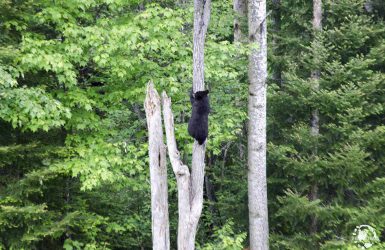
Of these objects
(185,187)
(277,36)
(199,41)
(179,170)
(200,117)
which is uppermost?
(277,36)

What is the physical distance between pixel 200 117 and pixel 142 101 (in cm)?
298

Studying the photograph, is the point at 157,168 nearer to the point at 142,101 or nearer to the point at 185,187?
the point at 185,187

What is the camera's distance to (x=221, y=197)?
9.64 meters

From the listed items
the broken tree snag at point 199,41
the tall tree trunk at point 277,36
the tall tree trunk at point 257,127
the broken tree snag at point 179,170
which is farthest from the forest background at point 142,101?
the broken tree snag at point 199,41

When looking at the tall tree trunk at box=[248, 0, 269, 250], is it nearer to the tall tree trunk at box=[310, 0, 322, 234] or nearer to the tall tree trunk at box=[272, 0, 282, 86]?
the tall tree trunk at box=[272, 0, 282, 86]

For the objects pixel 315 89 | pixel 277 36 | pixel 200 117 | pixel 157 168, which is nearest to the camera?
pixel 200 117

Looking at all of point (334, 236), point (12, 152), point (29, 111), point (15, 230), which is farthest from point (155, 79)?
point (334, 236)

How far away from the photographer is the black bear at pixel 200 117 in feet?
15.1

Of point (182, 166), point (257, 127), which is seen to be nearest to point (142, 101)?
point (257, 127)

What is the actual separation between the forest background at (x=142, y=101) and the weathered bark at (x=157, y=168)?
4.41 feet

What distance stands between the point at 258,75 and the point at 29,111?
4050 mm

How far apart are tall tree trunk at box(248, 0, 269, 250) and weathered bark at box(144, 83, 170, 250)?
9.25ft

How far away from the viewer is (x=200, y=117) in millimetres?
4750

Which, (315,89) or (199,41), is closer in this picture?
(199,41)
